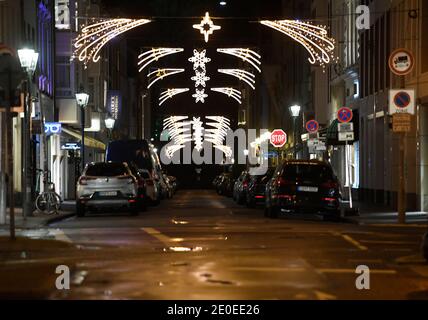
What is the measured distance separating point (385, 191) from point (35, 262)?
24.9 m

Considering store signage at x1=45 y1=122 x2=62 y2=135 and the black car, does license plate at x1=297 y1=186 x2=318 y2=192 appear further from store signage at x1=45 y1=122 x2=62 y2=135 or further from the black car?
store signage at x1=45 y1=122 x2=62 y2=135

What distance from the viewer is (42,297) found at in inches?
436

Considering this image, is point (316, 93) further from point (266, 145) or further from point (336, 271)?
point (336, 271)

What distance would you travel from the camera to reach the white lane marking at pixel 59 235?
19484 millimetres

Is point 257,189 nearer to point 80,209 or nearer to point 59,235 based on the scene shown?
point 80,209

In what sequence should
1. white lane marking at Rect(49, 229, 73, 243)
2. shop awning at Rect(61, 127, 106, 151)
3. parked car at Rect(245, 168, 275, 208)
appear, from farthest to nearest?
shop awning at Rect(61, 127, 106, 151)
parked car at Rect(245, 168, 275, 208)
white lane marking at Rect(49, 229, 73, 243)

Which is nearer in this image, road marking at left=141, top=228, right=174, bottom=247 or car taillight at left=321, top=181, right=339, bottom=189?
road marking at left=141, top=228, right=174, bottom=247

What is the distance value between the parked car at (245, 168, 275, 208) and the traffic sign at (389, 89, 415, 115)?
39.8 feet

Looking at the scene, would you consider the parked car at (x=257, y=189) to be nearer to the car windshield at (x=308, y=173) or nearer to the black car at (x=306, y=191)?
the car windshield at (x=308, y=173)

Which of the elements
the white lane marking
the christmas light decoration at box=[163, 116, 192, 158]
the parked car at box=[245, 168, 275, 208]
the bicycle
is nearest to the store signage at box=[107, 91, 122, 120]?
the christmas light decoration at box=[163, 116, 192, 158]

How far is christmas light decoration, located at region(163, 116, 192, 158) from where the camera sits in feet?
310

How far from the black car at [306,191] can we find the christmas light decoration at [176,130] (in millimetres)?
62715

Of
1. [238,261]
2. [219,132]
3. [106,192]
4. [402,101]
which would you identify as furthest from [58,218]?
[219,132]

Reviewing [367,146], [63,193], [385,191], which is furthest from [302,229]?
[63,193]
